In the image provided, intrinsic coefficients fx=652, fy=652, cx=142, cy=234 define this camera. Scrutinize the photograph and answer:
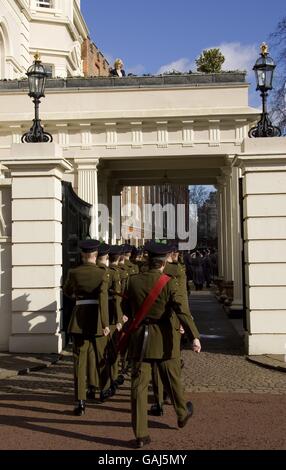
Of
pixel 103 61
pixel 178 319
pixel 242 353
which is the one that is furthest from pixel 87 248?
pixel 103 61

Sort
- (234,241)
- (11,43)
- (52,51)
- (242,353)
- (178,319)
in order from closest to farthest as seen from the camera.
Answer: (178,319)
(242,353)
(234,241)
(11,43)
(52,51)

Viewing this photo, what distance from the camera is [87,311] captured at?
757 centimetres

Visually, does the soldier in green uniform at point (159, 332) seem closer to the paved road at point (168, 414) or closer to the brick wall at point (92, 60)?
the paved road at point (168, 414)

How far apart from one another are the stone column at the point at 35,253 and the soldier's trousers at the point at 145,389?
5032 mm

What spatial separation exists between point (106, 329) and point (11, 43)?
2112 cm

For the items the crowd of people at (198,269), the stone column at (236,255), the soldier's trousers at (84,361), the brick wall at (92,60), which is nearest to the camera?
the soldier's trousers at (84,361)

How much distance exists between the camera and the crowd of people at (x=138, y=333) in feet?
20.5

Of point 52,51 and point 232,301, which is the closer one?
point 232,301

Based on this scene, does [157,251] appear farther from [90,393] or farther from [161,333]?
[90,393]

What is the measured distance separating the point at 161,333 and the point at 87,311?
1.47 metres

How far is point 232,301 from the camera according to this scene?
17.4m

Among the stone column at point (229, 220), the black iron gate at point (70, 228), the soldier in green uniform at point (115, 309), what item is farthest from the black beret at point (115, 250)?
the stone column at point (229, 220)

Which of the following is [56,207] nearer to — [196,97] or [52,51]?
[196,97]
